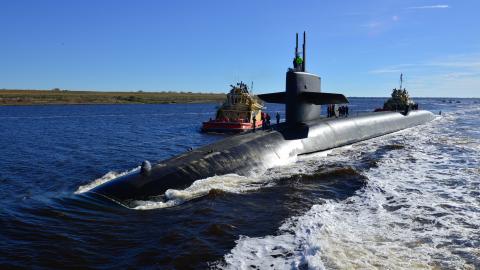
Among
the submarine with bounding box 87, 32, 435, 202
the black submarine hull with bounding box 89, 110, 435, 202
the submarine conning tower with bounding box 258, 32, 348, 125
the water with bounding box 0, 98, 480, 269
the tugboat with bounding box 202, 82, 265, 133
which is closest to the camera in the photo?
the water with bounding box 0, 98, 480, 269

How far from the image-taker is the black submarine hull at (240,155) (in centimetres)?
1162

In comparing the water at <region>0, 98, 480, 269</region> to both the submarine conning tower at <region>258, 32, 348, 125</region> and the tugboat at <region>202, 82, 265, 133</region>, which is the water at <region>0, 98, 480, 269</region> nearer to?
the submarine conning tower at <region>258, 32, 348, 125</region>

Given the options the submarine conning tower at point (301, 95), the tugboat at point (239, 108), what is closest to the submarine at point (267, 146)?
the submarine conning tower at point (301, 95)

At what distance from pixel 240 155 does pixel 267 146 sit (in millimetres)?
2110

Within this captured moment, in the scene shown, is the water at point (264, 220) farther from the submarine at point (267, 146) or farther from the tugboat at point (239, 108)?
the tugboat at point (239, 108)

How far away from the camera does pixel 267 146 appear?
1698 cm

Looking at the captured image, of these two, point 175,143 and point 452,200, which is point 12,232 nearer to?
point 452,200

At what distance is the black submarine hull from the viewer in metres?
11.6

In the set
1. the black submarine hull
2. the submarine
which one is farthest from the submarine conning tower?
the black submarine hull

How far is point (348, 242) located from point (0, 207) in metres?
8.54

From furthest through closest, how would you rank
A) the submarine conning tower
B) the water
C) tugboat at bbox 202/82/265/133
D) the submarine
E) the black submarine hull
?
tugboat at bbox 202/82/265/133 → the submarine conning tower → the submarine → the black submarine hull → the water

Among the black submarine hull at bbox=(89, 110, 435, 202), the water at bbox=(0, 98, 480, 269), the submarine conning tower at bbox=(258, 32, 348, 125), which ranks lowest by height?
the water at bbox=(0, 98, 480, 269)

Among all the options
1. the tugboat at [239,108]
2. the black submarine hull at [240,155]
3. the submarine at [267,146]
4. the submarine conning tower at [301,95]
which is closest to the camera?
the black submarine hull at [240,155]

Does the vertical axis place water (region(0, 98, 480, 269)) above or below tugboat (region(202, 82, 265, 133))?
below
